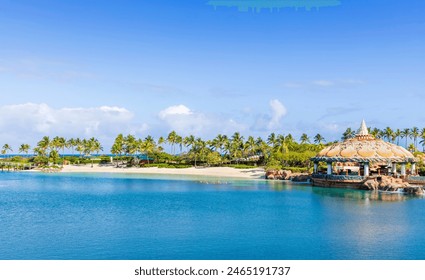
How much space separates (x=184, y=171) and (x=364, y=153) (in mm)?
57016

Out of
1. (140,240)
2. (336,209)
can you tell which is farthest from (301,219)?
(140,240)

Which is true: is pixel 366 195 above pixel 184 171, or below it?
below

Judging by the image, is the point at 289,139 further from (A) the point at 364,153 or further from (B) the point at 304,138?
(A) the point at 364,153

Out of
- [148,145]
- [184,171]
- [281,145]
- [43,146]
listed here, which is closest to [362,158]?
[281,145]

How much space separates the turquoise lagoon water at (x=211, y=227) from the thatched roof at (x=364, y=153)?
50.3ft

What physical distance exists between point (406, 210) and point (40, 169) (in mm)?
112791

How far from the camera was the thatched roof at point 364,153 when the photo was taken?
7244cm

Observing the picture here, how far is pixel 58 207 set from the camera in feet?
156

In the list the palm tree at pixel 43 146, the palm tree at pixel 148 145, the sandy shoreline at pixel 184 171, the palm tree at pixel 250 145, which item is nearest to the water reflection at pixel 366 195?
the sandy shoreline at pixel 184 171

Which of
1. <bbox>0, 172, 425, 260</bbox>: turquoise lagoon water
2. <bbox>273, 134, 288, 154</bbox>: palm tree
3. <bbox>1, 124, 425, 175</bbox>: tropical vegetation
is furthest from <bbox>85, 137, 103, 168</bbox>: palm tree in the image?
<bbox>0, 172, 425, 260</bbox>: turquoise lagoon water

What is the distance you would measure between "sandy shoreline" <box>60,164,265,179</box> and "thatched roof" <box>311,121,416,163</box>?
25703 mm

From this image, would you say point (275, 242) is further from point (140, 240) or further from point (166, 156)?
point (166, 156)

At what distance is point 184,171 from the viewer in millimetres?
118250

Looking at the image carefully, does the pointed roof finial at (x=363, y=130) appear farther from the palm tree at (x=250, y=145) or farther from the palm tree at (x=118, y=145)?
the palm tree at (x=118, y=145)
